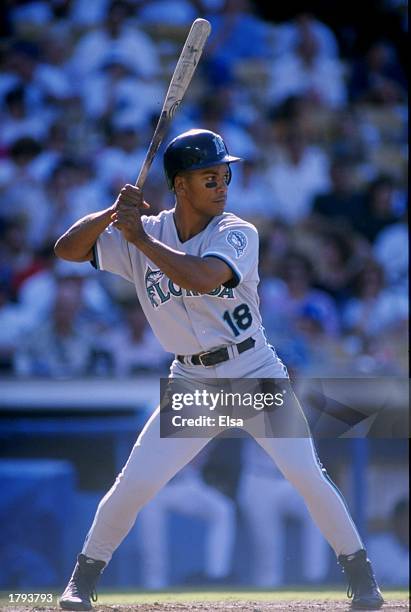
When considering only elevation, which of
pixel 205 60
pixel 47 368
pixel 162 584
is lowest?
pixel 162 584

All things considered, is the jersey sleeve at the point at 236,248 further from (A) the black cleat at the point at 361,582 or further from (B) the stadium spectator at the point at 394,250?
(B) the stadium spectator at the point at 394,250

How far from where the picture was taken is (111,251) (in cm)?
363

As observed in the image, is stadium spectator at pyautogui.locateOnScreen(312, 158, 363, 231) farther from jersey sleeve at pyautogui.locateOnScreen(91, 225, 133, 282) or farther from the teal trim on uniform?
the teal trim on uniform

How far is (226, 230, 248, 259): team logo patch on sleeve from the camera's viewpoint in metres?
3.41

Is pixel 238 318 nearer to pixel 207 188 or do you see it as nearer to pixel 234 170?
pixel 207 188

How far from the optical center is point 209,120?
25.6 ft

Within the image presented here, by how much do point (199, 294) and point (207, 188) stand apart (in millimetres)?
364

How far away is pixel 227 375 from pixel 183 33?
584 cm

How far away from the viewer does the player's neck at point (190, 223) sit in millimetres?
3609

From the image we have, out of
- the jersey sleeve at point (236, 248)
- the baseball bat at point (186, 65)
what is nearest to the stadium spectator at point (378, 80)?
the baseball bat at point (186, 65)

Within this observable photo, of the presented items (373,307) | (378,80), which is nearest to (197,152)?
(373,307)

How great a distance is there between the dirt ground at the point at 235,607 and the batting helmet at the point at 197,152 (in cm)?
149

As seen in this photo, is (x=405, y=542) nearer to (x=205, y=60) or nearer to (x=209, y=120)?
(x=209, y=120)

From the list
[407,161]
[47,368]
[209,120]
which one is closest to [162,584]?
[47,368]
